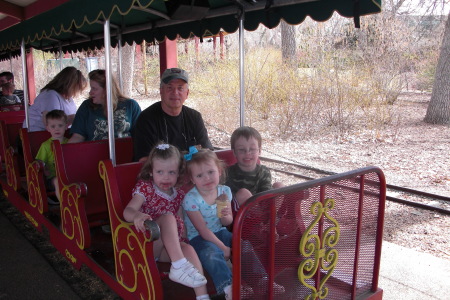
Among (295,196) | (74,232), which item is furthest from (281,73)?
(295,196)

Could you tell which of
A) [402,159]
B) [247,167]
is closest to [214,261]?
[247,167]

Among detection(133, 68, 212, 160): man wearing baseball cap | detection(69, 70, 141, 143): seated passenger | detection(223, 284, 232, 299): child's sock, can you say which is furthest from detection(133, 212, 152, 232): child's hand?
detection(69, 70, 141, 143): seated passenger

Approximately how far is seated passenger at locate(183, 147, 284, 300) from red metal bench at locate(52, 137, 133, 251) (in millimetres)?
930

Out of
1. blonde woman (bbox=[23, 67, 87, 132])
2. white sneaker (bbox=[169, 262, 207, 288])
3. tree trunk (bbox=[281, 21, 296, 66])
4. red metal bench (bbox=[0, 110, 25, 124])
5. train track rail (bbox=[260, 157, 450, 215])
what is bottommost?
train track rail (bbox=[260, 157, 450, 215])

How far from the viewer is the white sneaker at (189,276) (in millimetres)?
2236

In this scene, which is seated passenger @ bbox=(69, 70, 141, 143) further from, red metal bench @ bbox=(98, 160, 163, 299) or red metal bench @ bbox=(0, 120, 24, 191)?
red metal bench @ bbox=(98, 160, 163, 299)

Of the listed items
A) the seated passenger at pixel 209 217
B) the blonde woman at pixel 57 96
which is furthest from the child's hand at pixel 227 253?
the blonde woman at pixel 57 96

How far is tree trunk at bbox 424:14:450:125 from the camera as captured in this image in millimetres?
10703

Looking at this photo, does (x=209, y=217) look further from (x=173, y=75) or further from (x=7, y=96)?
(x=7, y=96)

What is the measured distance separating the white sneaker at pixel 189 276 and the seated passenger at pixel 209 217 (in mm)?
135

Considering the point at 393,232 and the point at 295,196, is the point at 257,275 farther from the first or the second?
the point at 393,232

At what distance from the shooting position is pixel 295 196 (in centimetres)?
202

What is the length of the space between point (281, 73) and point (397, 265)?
24.1 ft

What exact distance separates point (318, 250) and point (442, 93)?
1045 cm
